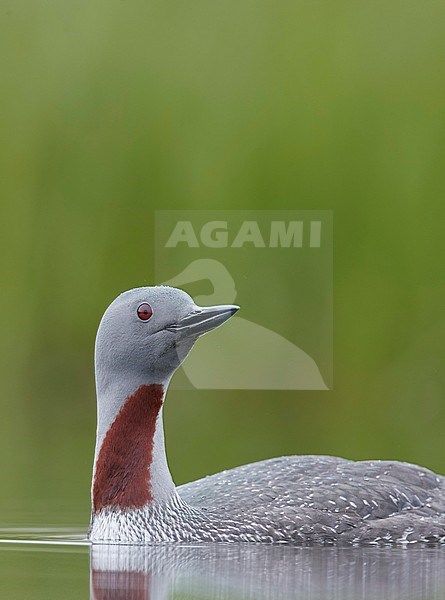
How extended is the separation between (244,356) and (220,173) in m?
1.42

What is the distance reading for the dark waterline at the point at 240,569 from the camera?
6.41 m

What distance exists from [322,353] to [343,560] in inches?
234

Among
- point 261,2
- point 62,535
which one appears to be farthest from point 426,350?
point 62,535

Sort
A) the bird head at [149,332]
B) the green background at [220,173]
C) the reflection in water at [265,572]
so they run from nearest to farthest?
1. the reflection in water at [265,572]
2. the bird head at [149,332]
3. the green background at [220,173]

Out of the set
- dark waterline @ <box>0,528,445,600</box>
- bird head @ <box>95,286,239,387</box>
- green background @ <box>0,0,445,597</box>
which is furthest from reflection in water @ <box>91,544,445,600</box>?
green background @ <box>0,0,445,597</box>

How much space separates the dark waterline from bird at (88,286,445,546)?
110 millimetres

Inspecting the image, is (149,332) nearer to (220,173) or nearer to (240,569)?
(240,569)

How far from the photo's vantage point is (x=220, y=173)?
13945 millimetres

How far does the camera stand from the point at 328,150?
46.1 ft

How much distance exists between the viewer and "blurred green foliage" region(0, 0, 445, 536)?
13.4 meters

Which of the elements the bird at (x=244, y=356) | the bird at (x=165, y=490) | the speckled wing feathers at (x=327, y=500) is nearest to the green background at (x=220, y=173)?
the bird at (x=244, y=356)

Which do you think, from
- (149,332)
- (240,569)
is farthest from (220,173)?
(240,569)

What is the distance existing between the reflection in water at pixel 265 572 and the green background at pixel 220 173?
4465mm

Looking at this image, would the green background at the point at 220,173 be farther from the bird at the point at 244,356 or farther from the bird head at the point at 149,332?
the bird head at the point at 149,332
